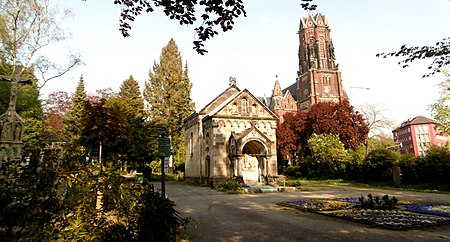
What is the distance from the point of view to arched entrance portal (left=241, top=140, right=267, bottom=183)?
2591cm

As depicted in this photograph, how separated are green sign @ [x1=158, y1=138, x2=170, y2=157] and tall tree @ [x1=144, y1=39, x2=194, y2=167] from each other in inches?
1367

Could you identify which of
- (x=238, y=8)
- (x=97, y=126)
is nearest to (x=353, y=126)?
(x=97, y=126)

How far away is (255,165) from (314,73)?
143 feet

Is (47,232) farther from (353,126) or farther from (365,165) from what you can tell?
(353,126)

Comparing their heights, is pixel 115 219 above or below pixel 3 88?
below

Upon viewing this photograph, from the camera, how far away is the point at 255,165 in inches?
1043

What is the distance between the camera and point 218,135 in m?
26.1

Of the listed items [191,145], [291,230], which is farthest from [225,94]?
[291,230]

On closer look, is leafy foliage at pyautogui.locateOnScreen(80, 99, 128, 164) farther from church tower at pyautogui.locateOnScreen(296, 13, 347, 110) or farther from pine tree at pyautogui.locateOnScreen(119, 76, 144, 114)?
church tower at pyautogui.locateOnScreen(296, 13, 347, 110)

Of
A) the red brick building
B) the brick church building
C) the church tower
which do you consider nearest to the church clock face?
the brick church building

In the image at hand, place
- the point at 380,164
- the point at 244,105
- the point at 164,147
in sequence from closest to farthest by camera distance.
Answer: the point at 164,147, the point at 380,164, the point at 244,105

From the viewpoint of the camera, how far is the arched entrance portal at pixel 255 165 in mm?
25906

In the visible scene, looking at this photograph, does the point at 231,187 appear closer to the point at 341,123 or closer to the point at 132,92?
the point at 341,123

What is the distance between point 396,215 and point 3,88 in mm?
32791
